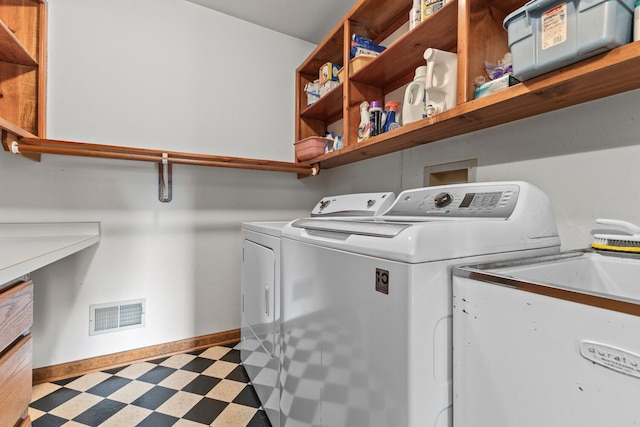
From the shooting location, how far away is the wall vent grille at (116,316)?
191 centimetres

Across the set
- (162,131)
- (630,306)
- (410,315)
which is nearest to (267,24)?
(162,131)

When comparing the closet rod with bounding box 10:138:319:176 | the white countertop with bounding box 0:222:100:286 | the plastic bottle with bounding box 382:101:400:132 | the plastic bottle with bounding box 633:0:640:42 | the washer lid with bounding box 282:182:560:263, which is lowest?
the white countertop with bounding box 0:222:100:286

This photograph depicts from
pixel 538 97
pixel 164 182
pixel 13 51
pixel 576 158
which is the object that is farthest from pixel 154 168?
pixel 576 158

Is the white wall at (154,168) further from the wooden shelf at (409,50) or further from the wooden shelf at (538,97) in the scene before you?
the wooden shelf at (538,97)

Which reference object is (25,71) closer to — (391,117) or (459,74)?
(391,117)

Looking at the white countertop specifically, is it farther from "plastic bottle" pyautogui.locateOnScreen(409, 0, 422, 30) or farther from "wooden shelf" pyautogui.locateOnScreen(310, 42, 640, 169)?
"plastic bottle" pyautogui.locateOnScreen(409, 0, 422, 30)

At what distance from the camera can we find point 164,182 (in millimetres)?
2049

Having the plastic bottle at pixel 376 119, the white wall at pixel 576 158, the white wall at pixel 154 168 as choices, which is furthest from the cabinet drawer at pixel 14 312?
the white wall at pixel 576 158

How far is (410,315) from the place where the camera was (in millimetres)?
645

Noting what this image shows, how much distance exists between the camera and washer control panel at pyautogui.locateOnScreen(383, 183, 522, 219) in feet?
3.04

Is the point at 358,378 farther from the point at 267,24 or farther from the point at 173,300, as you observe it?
the point at 267,24

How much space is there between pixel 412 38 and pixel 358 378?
142 centimetres

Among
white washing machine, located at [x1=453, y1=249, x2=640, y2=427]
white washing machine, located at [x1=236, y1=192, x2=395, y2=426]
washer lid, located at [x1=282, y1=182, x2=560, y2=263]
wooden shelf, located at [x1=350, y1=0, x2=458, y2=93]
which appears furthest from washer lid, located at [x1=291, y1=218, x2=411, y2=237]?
wooden shelf, located at [x1=350, y1=0, x2=458, y2=93]

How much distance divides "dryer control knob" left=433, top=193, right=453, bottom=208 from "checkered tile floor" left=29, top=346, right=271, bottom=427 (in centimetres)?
131
